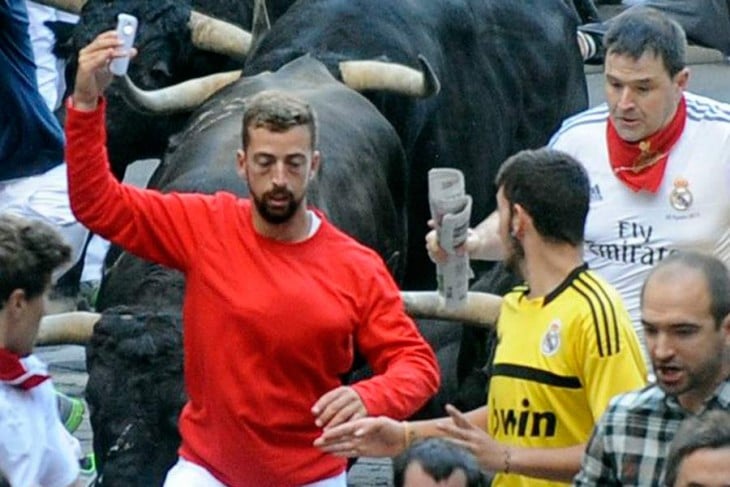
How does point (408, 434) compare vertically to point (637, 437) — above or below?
below

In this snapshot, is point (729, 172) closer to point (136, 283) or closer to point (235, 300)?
point (235, 300)

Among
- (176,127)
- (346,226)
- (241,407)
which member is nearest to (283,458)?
(241,407)

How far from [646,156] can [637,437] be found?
196 cm

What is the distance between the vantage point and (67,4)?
11719 mm

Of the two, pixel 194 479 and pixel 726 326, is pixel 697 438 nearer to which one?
pixel 726 326

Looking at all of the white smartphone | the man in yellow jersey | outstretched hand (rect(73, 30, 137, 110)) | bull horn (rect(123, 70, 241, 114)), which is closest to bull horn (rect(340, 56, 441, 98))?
bull horn (rect(123, 70, 241, 114))

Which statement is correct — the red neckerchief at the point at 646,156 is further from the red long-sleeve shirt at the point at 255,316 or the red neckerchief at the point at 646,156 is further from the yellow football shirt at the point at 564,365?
the yellow football shirt at the point at 564,365

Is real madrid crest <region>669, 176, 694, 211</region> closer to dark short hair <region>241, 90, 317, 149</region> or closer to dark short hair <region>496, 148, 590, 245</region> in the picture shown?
dark short hair <region>496, 148, 590, 245</region>

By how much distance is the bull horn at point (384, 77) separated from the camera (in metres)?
10.9

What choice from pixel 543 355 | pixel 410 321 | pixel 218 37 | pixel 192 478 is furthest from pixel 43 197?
pixel 543 355

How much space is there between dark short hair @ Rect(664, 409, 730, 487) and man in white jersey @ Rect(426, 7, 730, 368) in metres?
2.35

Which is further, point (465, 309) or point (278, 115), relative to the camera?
point (465, 309)

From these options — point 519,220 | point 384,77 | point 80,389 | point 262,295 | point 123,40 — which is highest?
point 123,40

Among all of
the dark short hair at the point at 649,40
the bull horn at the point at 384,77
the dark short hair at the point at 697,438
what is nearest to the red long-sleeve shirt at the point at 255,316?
the dark short hair at the point at 649,40
